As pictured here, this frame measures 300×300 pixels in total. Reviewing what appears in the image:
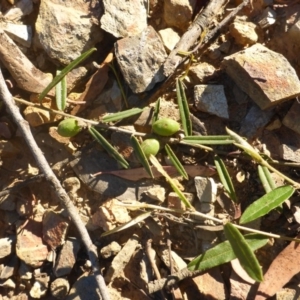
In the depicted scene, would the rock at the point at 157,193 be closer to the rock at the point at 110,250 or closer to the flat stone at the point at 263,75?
the rock at the point at 110,250

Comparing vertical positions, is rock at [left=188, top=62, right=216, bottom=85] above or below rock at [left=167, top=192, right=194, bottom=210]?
above

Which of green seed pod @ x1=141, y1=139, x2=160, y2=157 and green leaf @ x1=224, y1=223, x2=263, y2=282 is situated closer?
green leaf @ x1=224, y1=223, x2=263, y2=282

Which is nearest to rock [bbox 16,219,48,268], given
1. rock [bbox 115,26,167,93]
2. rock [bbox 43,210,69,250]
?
rock [bbox 43,210,69,250]

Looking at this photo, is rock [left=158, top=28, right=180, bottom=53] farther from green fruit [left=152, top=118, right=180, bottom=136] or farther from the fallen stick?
the fallen stick

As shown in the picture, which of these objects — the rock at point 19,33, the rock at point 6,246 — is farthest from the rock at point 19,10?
the rock at point 6,246

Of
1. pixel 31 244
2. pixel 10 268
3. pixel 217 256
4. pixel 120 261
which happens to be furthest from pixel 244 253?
pixel 10 268
